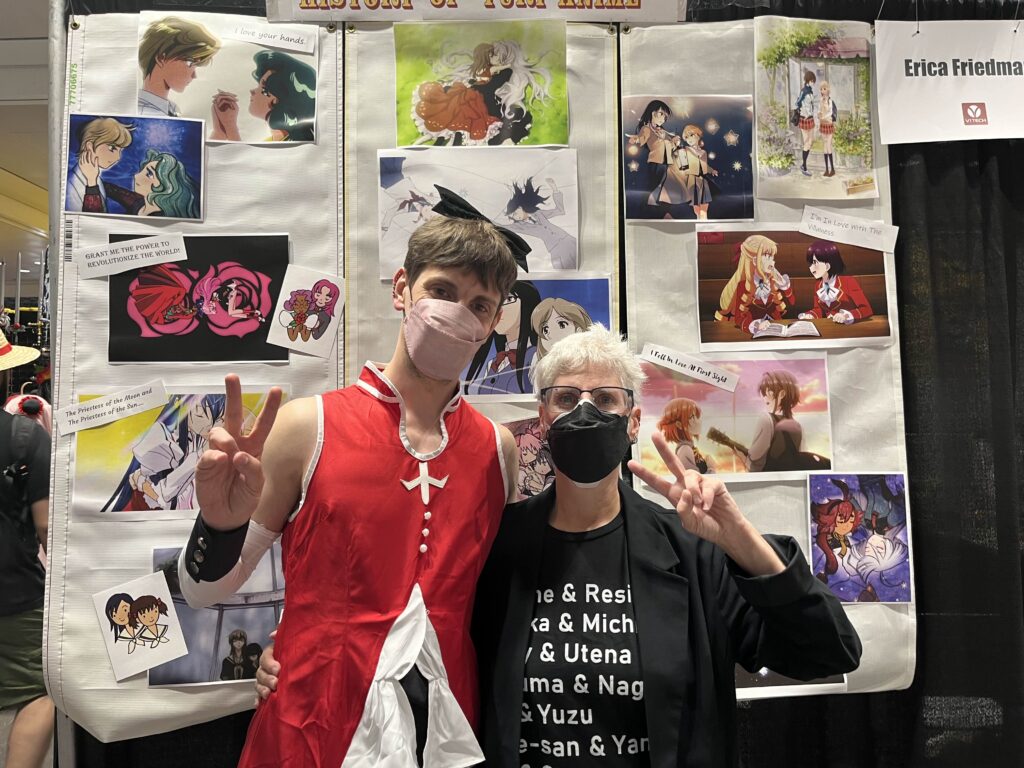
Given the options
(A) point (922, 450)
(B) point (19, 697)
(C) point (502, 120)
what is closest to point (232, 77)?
(C) point (502, 120)

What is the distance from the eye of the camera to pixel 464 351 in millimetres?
1422

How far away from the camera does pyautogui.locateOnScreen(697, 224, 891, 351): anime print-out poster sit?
2.17 metres

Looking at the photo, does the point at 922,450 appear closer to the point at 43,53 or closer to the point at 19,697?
the point at 19,697

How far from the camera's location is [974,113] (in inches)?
87.0

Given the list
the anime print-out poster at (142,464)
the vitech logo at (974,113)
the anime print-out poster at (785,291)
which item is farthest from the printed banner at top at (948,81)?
the anime print-out poster at (142,464)

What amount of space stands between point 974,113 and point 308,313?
199 centimetres

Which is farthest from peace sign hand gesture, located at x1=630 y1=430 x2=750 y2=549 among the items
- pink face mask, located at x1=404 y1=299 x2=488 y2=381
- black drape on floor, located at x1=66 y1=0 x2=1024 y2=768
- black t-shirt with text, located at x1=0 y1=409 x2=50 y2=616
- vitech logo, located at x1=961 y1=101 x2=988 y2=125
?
black t-shirt with text, located at x1=0 y1=409 x2=50 y2=616

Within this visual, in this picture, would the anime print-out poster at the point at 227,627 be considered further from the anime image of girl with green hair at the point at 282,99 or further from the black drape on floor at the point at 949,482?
the black drape on floor at the point at 949,482

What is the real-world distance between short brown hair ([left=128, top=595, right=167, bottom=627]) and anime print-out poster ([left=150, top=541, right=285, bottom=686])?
1.3 inches

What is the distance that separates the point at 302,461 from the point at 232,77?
125 centimetres

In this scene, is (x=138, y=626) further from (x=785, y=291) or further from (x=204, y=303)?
(x=785, y=291)

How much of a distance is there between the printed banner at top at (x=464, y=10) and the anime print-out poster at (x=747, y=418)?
3.26 ft

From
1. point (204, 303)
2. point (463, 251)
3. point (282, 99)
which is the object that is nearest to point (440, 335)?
point (463, 251)

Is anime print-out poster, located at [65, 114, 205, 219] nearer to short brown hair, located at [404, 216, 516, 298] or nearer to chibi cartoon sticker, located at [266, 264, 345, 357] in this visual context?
chibi cartoon sticker, located at [266, 264, 345, 357]
